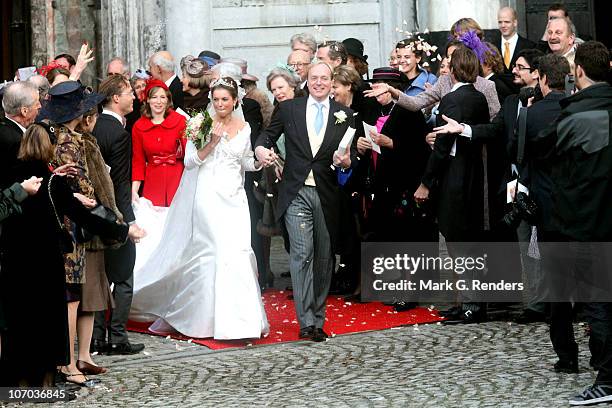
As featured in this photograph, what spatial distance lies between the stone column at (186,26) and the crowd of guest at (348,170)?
2414 millimetres

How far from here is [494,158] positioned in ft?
38.9

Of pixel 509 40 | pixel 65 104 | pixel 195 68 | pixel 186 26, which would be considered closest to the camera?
pixel 65 104

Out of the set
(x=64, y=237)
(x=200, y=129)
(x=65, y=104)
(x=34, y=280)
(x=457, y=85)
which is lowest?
(x=34, y=280)

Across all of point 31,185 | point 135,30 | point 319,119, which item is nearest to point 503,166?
point 319,119

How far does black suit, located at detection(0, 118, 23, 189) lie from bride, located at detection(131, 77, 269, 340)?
8.28 ft

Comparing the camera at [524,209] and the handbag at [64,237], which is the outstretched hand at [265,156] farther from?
the handbag at [64,237]

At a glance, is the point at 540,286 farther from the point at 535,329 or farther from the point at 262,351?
the point at 262,351

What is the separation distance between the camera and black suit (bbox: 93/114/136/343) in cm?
1052

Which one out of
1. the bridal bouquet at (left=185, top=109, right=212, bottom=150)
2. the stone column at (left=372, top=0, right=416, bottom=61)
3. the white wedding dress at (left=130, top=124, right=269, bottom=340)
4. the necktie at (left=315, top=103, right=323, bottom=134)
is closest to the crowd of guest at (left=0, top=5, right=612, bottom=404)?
the necktie at (left=315, top=103, right=323, bottom=134)

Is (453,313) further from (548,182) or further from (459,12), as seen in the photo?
(459,12)

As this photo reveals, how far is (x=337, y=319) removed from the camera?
12047mm

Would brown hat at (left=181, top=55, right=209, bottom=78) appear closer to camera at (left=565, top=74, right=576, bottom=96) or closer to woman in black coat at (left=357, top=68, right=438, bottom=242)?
woman in black coat at (left=357, top=68, right=438, bottom=242)

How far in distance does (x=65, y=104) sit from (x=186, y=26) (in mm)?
7917

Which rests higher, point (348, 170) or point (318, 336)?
point (348, 170)
